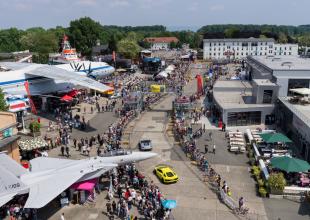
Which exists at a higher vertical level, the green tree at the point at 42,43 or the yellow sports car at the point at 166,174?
the green tree at the point at 42,43

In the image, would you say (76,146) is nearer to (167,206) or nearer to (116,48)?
(167,206)

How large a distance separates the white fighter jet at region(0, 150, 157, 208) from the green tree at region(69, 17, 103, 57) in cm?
9627

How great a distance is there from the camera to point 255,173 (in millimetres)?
32031

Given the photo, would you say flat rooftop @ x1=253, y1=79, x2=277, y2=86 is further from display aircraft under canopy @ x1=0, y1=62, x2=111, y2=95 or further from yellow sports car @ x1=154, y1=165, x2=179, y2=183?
display aircraft under canopy @ x1=0, y1=62, x2=111, y2=95

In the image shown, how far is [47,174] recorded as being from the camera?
27.1 m

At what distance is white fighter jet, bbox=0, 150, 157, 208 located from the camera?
Answer: 966 inches

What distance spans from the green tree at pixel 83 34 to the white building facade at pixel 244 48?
45.9 metres

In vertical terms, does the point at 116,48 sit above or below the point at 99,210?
above

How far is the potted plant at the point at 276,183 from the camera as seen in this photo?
92.8 ft

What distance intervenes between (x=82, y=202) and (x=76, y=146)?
13604 mm

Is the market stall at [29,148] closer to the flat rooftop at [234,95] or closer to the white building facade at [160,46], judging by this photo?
the flat rooftop at [234,95]

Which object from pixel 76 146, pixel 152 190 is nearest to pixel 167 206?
pixel 152 190

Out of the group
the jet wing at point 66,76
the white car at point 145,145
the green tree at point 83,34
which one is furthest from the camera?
the green tree at point 83,34

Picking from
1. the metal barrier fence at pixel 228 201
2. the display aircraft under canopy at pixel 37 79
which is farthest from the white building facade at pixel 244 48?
the metal barrier fence at pixel 228 201
